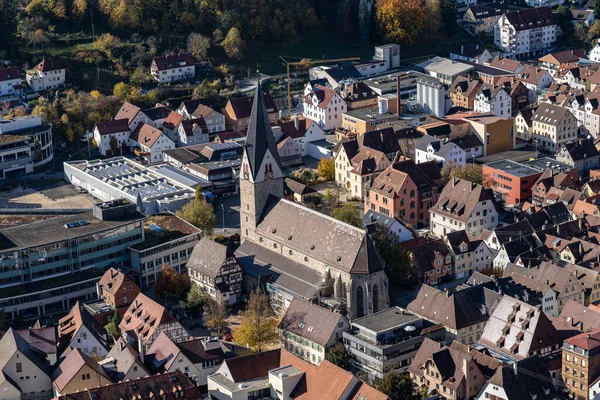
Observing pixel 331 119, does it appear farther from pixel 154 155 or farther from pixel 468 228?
pixel 468 228

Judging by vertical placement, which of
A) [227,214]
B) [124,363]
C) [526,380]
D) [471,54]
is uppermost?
[471,54]

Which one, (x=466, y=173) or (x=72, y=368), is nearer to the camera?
(x=72, y=368)

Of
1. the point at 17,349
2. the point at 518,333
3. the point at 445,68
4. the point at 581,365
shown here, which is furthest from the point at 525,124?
the point at 17,349

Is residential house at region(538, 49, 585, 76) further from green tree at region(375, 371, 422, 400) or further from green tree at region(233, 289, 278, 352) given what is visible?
green tree at region(375, 371, 422, 400)

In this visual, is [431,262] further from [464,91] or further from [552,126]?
[464,91]

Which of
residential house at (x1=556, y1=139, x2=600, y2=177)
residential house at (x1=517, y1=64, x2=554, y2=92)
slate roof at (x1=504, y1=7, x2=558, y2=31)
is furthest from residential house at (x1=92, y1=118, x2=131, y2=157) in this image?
slate roof at (x1=504, y1=7, x2=558, y2=31)

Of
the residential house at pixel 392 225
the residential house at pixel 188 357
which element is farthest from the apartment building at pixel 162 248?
the residential house at pixel 188 357

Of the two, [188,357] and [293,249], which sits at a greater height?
[293,249]

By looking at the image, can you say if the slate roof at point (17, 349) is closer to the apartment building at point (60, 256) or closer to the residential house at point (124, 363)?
the residential house at point (124, 363)
